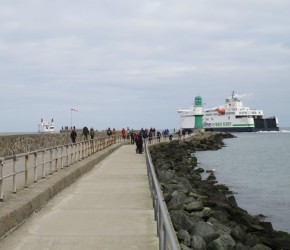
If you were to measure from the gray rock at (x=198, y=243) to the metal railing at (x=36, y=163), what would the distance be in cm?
339

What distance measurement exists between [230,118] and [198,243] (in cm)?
11656

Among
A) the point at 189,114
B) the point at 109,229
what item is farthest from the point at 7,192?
the point at 189,114

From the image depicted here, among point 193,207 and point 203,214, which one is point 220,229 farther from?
point 193,207

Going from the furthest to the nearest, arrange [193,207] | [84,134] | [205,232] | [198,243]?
1. [84,134]
2. [193,207]
3. [205,232]
4. [198,243]

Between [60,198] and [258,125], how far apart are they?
122 metres

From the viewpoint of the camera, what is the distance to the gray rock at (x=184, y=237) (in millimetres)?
7206

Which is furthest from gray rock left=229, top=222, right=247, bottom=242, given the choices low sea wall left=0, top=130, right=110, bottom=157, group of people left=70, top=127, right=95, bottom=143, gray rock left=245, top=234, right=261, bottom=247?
group of people left=70, top=127, right=95, bottom=143

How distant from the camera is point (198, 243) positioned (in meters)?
7.14

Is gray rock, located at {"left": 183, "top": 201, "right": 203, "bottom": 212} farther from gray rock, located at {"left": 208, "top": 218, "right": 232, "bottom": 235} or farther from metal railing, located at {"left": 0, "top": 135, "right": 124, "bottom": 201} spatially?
metal railing, located at {"left": 0, "top": 135, "right": 124, "bottom": 201}

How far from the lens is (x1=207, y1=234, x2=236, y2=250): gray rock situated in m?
7.39

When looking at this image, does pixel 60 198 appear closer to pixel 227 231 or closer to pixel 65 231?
pixel 65 231

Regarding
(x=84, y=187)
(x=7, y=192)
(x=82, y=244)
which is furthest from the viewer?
(x=84, y=187)

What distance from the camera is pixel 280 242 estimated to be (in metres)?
9.95

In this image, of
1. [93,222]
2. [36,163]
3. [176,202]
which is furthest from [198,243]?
[36,163]
